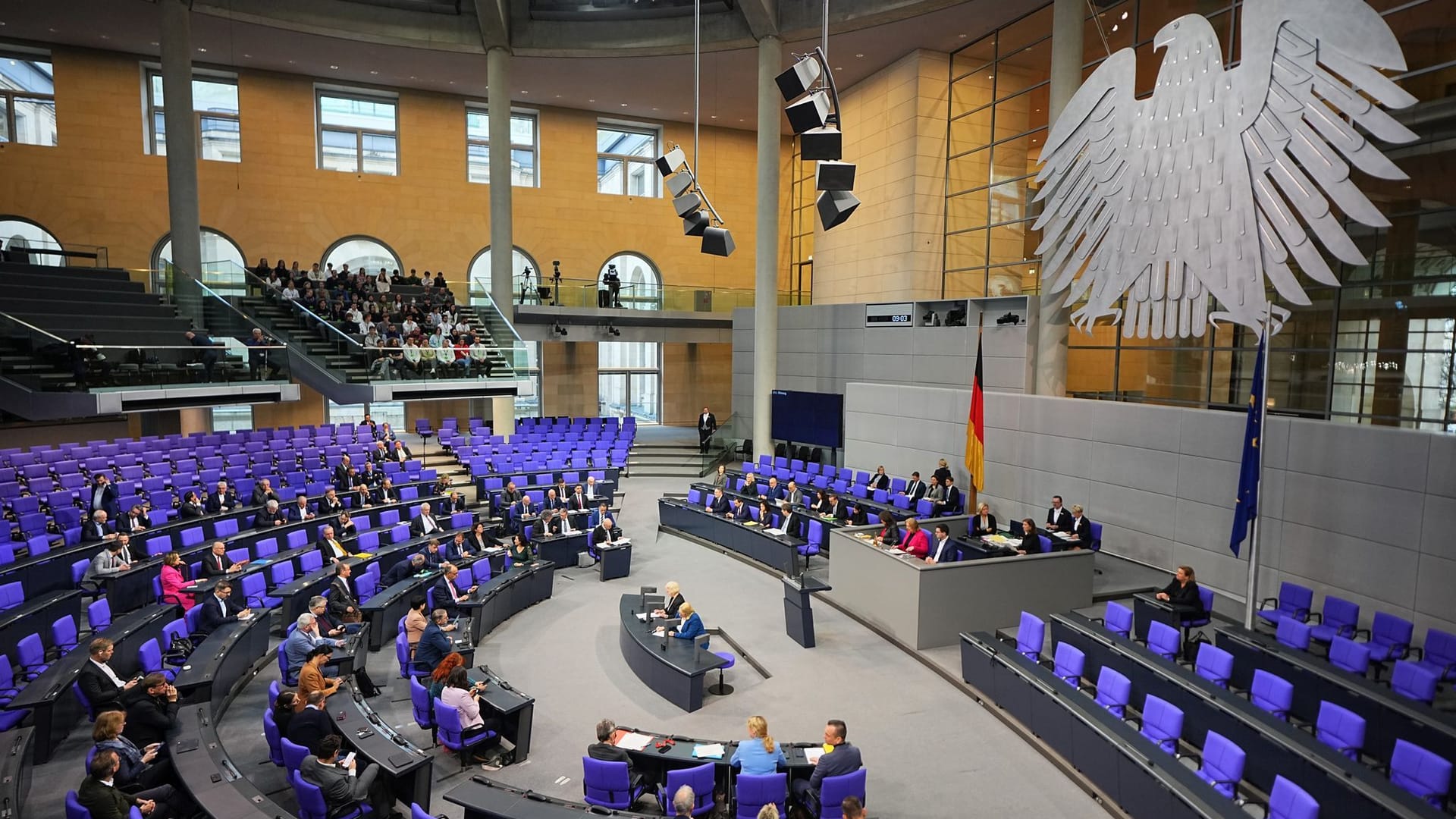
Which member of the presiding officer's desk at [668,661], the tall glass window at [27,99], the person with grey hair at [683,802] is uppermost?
the tall glass window at [27,99]

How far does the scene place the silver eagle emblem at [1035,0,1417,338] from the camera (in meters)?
8.99

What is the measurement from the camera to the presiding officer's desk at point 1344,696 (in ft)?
21.0

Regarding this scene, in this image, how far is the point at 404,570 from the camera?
11039 mm

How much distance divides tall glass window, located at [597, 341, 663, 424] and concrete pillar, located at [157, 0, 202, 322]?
43.0 feet

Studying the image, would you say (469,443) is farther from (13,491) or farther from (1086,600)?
(1086,600)

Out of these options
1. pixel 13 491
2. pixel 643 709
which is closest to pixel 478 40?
pixel 13 491

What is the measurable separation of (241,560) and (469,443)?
32.2 feet

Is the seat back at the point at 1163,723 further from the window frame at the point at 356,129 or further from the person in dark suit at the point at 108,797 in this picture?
the window frame at the point at 356,129

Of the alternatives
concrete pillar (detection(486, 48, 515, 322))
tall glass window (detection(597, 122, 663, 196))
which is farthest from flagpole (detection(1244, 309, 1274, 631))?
tall glass window (detection(597, 122, 663, 196))

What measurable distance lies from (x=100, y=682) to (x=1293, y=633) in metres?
11.4

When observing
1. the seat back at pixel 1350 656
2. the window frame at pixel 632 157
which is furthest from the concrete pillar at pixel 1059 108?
the window frame at pixel 632 157

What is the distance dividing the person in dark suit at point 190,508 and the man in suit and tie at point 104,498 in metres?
0.81

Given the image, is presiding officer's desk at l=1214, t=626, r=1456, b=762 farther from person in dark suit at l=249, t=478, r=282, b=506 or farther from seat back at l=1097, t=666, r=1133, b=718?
person in dark suit at l=249, t=478, r=282, b=506

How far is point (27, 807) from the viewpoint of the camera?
629cm
